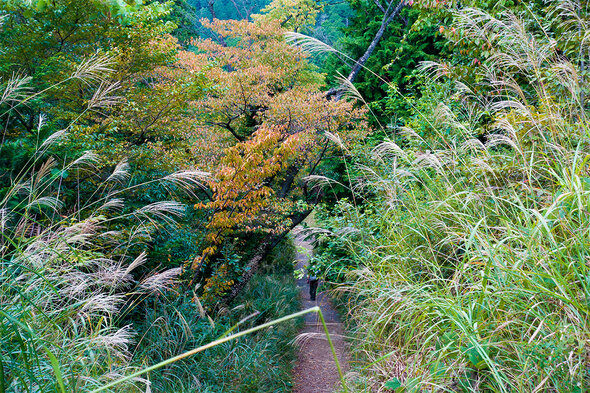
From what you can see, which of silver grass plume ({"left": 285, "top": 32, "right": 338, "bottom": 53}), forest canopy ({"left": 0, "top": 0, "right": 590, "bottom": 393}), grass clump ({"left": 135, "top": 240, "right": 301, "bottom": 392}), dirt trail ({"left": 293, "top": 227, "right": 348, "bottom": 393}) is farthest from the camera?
dirt trail ({"left": 293, "top": 227, "right": 348, "bottom": 393})

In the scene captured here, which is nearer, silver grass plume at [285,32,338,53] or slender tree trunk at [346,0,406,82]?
silver grass plume at [285,32,338,53]

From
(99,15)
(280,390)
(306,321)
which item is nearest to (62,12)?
(99,15)

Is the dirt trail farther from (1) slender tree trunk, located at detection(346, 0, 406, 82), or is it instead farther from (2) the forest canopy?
(1) slender tree trunk, located at detection(346, 0, 406, 82)

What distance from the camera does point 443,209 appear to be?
2.97m

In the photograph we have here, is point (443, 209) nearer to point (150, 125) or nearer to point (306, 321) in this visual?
point (150, 125)

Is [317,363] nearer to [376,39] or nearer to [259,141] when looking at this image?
[259,141]

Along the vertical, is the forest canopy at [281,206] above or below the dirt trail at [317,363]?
above

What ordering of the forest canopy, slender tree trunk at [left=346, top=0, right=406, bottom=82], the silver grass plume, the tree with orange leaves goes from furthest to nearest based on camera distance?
slender tree trunk at [left=346, top=0, right=406, bottom=82]
the tree with orange leaves
the silver grass plume
the forest canopy

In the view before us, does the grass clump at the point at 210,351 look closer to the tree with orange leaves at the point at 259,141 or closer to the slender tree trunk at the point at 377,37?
the tree with orange leaves at the point at 259,141

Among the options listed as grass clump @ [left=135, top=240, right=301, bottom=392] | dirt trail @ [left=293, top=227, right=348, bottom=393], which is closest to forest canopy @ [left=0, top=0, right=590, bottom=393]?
grass clump @ [left=135, top=240, right=301, bottom=392]

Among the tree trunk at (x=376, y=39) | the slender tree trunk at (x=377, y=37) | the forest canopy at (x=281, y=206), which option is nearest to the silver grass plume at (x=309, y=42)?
the forest canopy at (x=281, y=206)

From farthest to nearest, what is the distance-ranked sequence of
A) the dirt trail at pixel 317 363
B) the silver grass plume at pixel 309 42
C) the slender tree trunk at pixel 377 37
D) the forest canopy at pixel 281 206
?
the slender tree trunk at pixel 377 37
the dirt trail at pixel 317 363
the silver grass plume at pixel 309 42
the forest canopy at pixel 281 206

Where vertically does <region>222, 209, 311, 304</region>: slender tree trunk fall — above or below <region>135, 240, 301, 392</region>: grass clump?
below

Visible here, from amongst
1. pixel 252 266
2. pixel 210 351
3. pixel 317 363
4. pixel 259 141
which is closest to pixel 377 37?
pixel 259 141
